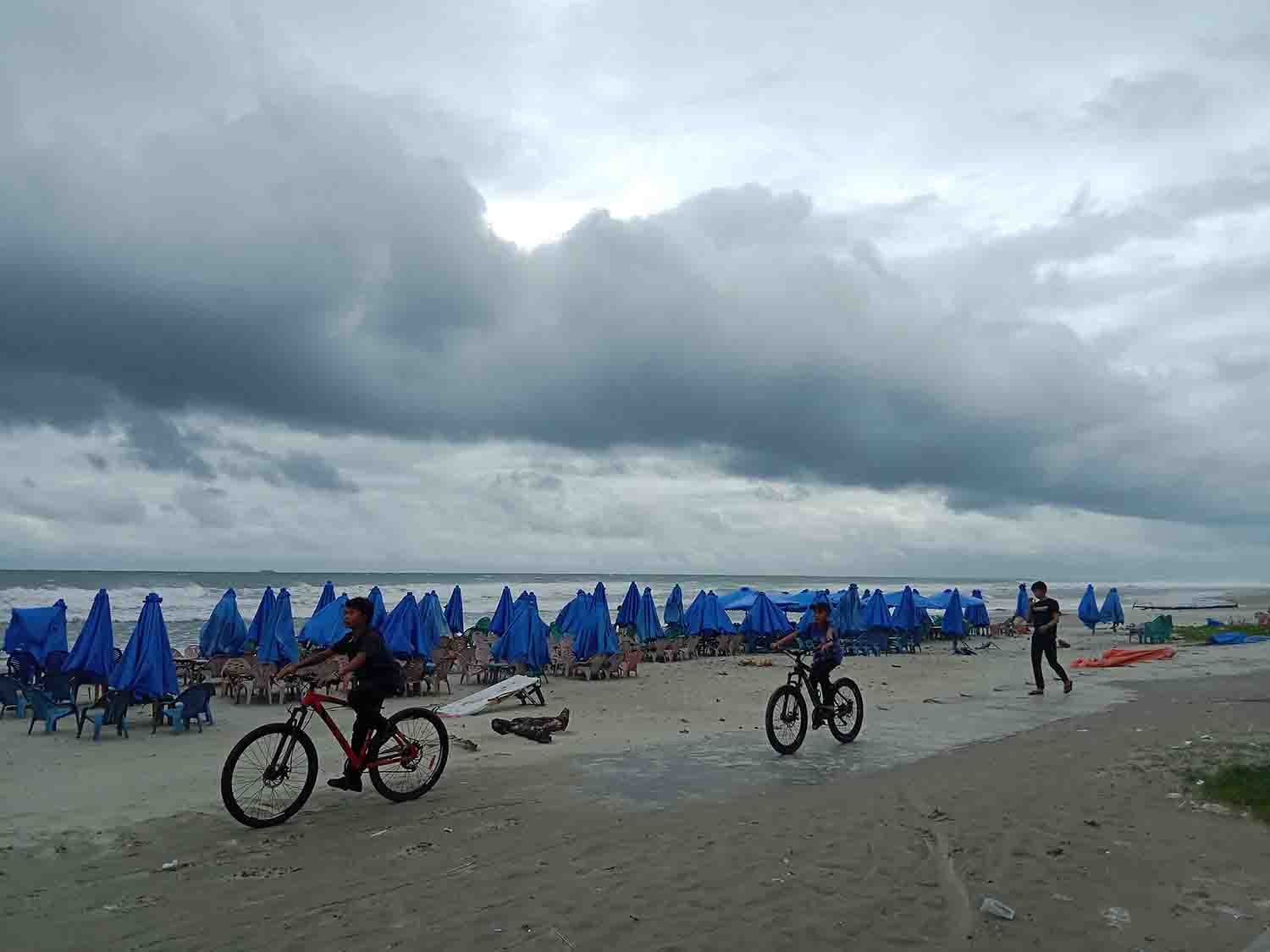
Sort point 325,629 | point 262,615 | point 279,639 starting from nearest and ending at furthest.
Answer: point 279,639
point 262,615
point 325,629

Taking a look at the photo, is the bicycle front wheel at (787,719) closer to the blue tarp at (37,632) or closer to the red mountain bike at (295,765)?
the red mountain bike at (295,765)

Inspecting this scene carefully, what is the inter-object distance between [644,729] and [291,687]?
7141 millimetres

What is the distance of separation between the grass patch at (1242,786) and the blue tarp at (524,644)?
1223 cm

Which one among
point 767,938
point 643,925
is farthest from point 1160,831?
point 643,925

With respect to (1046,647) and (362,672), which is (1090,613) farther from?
(362,672)

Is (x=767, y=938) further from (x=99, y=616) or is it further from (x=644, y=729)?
(x=99, y=616)

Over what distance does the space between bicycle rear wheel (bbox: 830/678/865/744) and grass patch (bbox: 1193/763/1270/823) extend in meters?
3.49

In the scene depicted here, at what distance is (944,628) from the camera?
92.8ft

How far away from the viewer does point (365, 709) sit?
22.6 feet

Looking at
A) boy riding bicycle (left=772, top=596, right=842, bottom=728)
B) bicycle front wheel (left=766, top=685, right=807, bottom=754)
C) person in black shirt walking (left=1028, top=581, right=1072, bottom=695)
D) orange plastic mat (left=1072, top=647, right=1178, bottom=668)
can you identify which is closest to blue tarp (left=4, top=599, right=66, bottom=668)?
bicycle front wheel (left=766, top=685, right=807, bottom=754)

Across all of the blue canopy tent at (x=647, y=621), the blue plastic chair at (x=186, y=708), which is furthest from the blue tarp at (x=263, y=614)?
the blue canopy tent at (x=647, y=621)

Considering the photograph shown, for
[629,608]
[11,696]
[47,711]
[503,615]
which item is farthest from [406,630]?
[629,608]

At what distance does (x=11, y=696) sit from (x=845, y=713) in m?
12.6

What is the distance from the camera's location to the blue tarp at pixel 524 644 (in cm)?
1742
